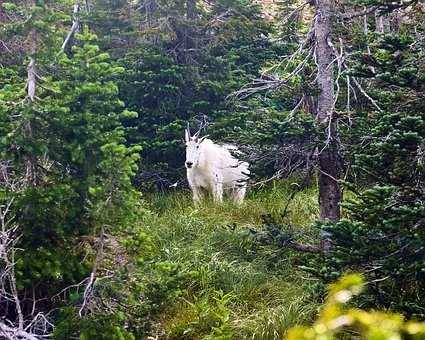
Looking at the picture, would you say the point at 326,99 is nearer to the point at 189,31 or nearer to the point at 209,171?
the point at 209,171

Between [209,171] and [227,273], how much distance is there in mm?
3348

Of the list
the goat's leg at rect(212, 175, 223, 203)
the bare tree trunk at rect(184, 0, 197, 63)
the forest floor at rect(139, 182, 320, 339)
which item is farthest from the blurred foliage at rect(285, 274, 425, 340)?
the bare tree trunk at rect(184, 0, 197, 63)

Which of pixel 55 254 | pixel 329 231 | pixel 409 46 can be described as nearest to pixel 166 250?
pixel 55 254

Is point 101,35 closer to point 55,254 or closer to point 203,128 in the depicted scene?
point 203,128

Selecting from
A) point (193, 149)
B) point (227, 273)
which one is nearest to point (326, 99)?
point (227, 273)

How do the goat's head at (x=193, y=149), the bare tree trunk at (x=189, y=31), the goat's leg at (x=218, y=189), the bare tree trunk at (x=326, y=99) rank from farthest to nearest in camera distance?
the bare tree trunk at (x=189, y=31)
the goat's leg at (x=218, y=189)
the goat's head at (x=193, y=149)
the bare tree trunk at (x=326, y=99)

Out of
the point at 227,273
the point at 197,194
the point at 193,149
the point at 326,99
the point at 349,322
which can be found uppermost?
the point at 349,322

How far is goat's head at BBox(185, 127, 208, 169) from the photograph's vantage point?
10.4 metres

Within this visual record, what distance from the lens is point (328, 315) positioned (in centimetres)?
126

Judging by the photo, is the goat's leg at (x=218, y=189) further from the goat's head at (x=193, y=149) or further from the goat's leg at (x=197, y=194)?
the goat's head at (x=193, y=149)

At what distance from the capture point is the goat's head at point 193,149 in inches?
410

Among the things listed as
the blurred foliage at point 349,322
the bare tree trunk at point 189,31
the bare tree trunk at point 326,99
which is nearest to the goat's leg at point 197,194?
the bare tree trunk at point 189,31

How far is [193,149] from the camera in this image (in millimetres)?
10547

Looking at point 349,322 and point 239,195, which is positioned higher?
point 349,322
